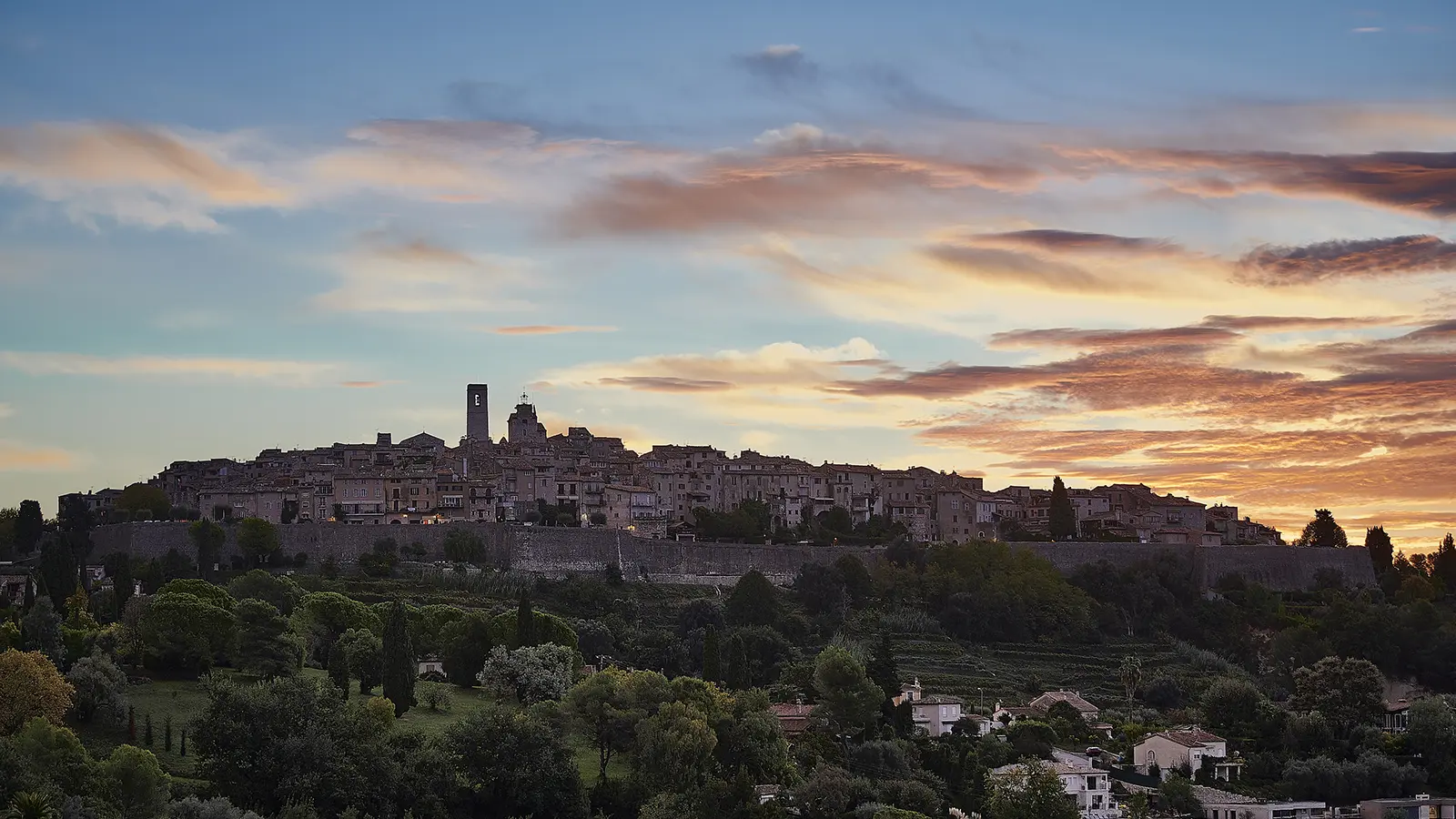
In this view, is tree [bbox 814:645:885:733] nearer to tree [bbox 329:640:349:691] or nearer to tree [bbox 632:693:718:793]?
tree [bbox 632:693:718:793]

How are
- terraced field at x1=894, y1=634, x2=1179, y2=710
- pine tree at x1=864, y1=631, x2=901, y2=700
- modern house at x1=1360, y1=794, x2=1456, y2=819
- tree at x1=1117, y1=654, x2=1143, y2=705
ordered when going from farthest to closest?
tree at x1=1117, y1=654, x2=1143, y2=705 < terraced field at x1=894, y1=634, x2=1179, y2=710 < pine tree at x1=864, y1=631, x2=901, y2=700 < modern house at x1=1360, y1=794, x2=1456, y2=819

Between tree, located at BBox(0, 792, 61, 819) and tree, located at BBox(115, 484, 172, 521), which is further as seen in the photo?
tree, located at BBox(115, 484, 172, 521)

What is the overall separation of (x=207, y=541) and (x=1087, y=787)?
34736mm

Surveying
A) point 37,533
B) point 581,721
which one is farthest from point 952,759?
point 37,533

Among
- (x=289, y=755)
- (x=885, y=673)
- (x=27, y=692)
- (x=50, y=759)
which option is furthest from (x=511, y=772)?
(x=885, y=673)

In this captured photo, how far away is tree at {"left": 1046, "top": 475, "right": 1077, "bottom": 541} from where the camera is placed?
7906cm

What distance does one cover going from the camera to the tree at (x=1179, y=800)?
136ft

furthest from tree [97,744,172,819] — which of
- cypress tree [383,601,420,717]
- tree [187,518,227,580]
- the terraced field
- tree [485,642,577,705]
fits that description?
tree [187,518,227,580]

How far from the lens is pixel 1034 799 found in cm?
3772

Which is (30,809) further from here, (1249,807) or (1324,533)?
(1324,533)

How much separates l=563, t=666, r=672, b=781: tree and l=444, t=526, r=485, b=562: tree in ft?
85.5

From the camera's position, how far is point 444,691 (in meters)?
46.7

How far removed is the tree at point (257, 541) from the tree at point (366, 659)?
70.9 ft

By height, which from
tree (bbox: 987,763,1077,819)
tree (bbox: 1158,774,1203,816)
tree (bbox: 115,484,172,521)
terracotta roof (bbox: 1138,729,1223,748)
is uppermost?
tree (bbox: 115,484,172,521)
